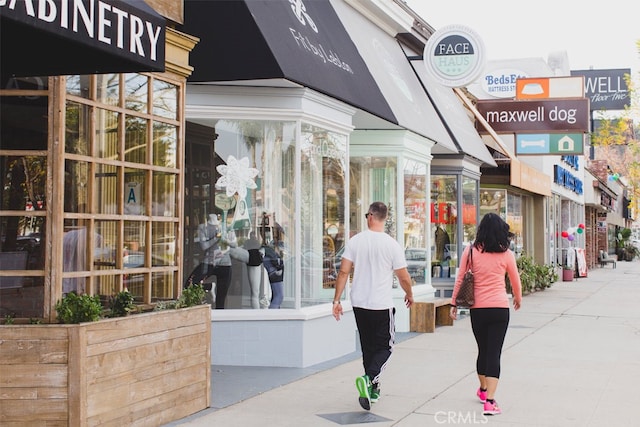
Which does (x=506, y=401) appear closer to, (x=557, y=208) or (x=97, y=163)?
(x=97, y=163)

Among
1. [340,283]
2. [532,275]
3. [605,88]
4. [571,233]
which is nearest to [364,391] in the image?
[340,283]

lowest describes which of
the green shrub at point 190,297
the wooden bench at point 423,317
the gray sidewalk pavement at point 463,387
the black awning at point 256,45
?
the gray sidewalk pavement at point 463,387

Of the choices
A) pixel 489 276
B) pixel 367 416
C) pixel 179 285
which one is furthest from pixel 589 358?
pixel 179 285

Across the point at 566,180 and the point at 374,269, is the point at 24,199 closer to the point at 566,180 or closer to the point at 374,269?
the point at 374,269

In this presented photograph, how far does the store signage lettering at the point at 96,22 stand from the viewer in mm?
4449

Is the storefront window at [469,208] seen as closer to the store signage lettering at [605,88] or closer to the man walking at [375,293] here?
the man walking at [375,293]

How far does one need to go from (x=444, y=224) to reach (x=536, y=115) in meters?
3.97

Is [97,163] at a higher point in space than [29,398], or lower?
higher

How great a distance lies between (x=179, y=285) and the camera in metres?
Answer: 7.09

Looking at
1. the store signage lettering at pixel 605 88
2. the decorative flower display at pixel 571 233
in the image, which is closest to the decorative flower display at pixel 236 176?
the decorative flower display at pixel 571 233

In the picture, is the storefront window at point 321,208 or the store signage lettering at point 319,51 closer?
the store signage lettering at point 319,51

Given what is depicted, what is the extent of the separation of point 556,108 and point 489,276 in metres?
12.1

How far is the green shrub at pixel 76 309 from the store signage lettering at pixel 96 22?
173cm

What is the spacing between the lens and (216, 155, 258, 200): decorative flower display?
956 centimetres
